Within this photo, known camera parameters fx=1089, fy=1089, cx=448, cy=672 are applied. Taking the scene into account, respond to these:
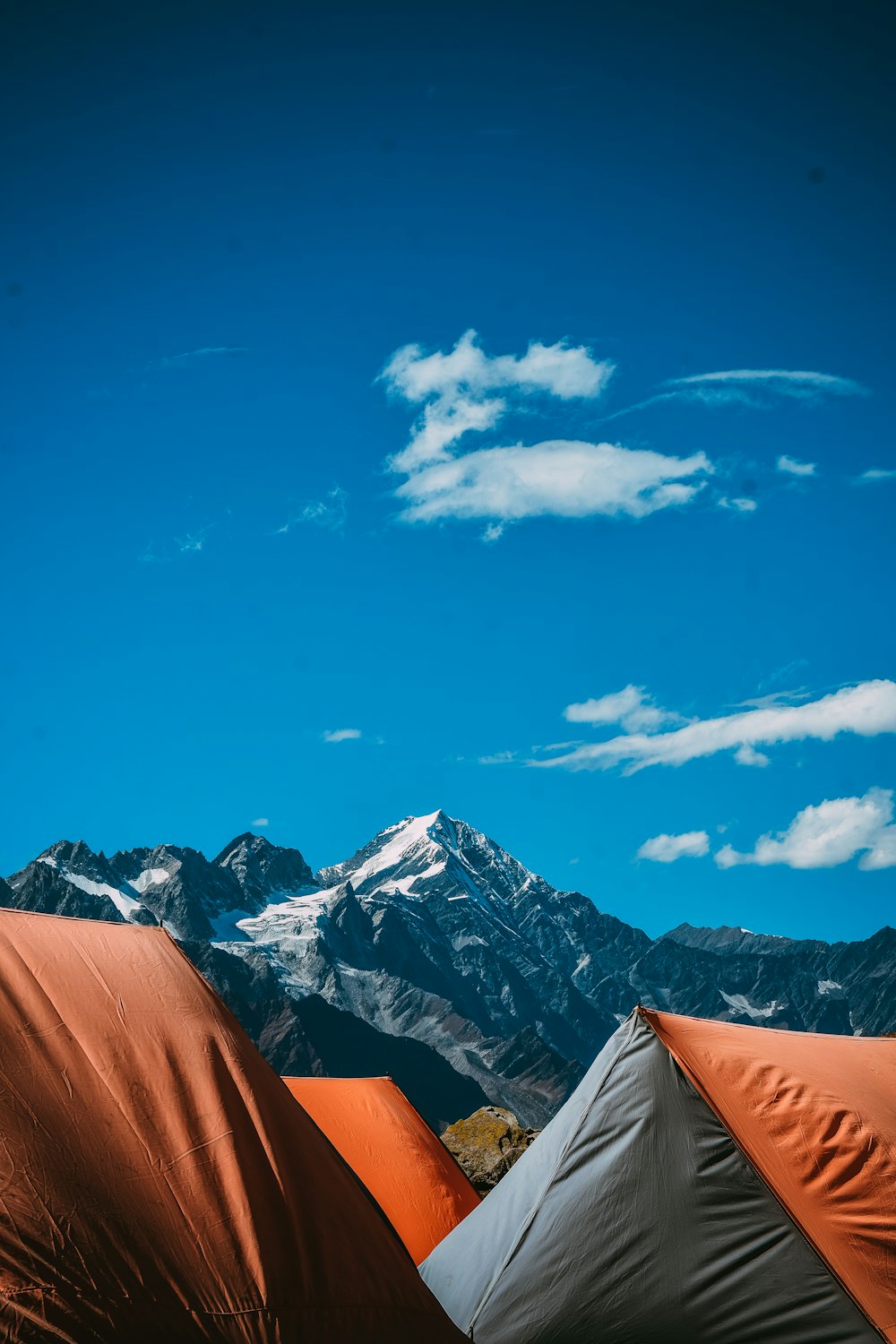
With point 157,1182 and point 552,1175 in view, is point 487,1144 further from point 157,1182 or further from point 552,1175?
point 157,1182

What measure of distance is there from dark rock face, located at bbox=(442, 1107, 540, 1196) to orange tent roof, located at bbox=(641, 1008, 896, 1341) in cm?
908

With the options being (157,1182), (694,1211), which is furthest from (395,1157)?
(157,1182)

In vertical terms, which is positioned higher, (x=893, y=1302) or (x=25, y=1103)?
(x=25, y=1103)

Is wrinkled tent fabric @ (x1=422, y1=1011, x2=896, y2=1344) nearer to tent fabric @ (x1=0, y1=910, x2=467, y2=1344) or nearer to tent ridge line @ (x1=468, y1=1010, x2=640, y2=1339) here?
tent ridge line @ (x1=468, y1=1010, x2=640, y2=1339)

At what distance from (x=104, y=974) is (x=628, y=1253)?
18.3 feet

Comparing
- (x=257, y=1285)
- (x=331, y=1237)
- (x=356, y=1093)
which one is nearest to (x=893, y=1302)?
(x=331, y=1237)

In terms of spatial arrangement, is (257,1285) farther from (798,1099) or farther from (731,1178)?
(798,1099)

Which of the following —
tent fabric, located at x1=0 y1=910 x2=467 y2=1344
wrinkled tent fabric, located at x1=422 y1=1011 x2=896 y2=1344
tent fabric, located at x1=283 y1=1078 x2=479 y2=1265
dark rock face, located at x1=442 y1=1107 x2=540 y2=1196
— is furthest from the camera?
dark rock face, located at x1=442 y1=1107 x2=540 y2=1196

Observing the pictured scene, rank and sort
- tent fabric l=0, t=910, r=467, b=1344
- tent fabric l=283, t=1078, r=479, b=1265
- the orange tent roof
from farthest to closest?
tent fabric l=283, t=1078, r=479, b=1265 → the orange tent roof → tent fabric l=0, t=910, r=467, b=1344

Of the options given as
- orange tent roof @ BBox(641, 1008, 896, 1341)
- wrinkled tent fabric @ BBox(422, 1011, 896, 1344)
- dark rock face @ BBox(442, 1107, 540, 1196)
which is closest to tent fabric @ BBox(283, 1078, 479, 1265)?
dark rock face @ BBox(442, 1107, 540, 1196)

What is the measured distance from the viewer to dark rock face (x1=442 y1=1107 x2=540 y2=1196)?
20.0m

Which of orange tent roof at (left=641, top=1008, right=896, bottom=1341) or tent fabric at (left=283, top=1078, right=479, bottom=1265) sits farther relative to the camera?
tent fabric at (left=283, top=1078, right=479, bottom=1265)

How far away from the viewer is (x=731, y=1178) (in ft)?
34.1

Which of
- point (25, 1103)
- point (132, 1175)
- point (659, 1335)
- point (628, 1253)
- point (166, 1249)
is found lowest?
point (659, 1335)
